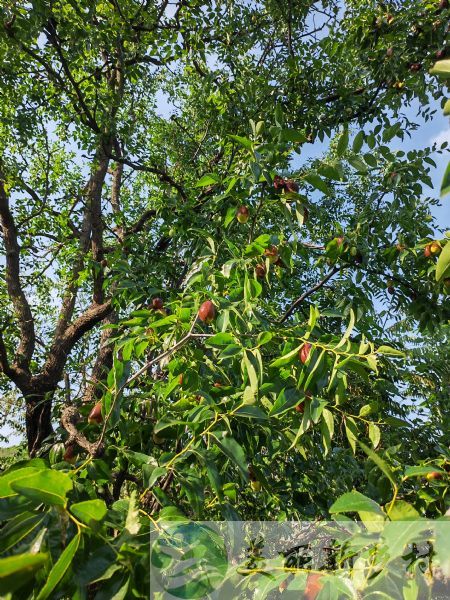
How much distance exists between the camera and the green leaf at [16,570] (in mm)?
313

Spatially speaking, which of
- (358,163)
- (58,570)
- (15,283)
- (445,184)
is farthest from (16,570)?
(15,283)

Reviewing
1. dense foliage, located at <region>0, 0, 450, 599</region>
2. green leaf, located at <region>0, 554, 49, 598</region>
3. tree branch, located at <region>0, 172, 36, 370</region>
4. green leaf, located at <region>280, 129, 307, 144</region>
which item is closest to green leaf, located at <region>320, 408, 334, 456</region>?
dense foliage, located at <region>0, 0, 450, 599</region>

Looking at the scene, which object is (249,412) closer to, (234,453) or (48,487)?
(234,453)

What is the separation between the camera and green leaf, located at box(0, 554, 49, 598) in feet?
1.03

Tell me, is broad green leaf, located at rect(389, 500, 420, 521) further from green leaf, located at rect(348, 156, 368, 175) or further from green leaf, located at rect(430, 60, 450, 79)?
green leaf, located at rect(348, 156, 368, 175)

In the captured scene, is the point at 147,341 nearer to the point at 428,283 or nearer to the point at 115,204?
the point at 428,283

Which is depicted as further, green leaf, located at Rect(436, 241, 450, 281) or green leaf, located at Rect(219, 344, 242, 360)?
green leaf, located at Rect(219, 344, 242, 360)

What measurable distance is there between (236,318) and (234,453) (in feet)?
1.72

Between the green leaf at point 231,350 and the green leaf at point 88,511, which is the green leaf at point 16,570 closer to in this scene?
the green leaf at point 88,511

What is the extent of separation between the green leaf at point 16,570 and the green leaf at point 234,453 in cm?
58

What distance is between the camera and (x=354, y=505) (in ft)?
2.05

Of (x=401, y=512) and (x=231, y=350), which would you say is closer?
(x=401, y=512)

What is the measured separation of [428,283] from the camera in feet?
8.41

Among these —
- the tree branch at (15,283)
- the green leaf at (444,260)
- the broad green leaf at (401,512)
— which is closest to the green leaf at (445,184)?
the green leaf at (444,260)
